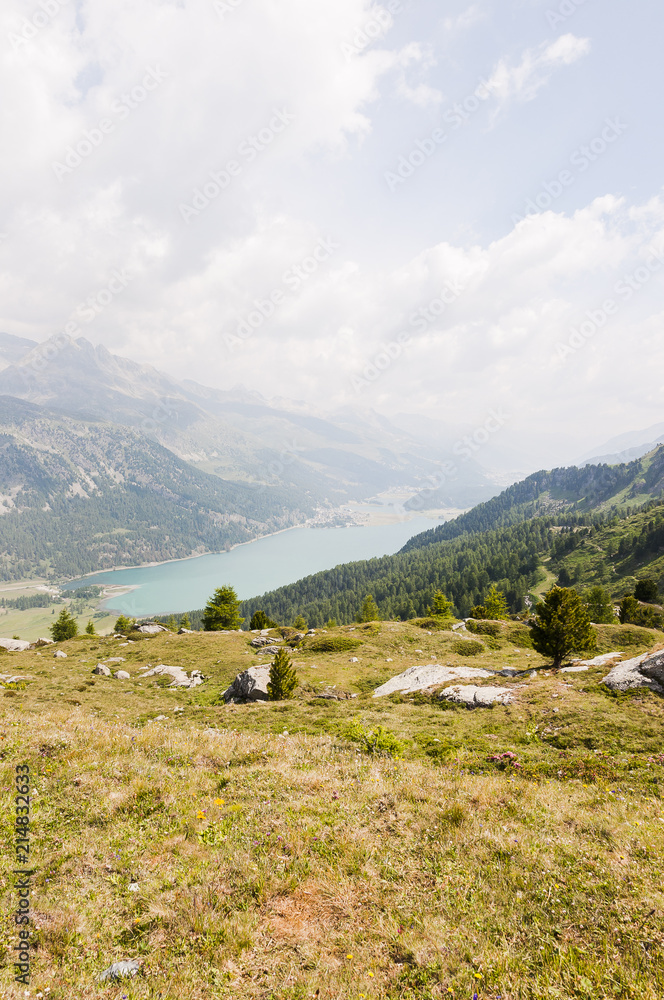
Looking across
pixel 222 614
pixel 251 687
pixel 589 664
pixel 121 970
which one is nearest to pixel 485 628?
pixel 589 664

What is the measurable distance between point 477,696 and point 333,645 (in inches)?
889

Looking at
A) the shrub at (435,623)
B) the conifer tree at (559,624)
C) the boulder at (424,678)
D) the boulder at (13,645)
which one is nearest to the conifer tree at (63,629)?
the boulder at (13,645)

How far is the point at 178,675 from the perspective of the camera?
3522 centimetres

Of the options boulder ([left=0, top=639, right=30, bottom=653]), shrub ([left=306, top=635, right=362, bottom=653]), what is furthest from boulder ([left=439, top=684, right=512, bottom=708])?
boulder ([left=0, top=639, right=30, bottom=653])

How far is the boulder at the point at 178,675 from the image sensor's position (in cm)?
3395

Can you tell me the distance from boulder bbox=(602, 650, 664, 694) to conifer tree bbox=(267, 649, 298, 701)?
19518 mm

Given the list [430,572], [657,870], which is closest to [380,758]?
[657,870]

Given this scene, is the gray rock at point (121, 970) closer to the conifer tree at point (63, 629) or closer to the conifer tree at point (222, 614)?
the conifer tree at point (222, 614)

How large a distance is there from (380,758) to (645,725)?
11443 millimetres

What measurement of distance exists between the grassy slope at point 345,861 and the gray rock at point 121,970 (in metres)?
0.14

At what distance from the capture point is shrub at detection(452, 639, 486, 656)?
141 ft

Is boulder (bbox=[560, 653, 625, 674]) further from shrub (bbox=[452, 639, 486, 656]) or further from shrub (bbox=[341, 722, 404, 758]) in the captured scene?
shrub (bbox=[452, 639, 486, 656])

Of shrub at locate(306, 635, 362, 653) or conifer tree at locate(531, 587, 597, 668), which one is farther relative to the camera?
shrub at locate(306, 635, 362, 653)

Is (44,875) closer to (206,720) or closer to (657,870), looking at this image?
(657,870)
